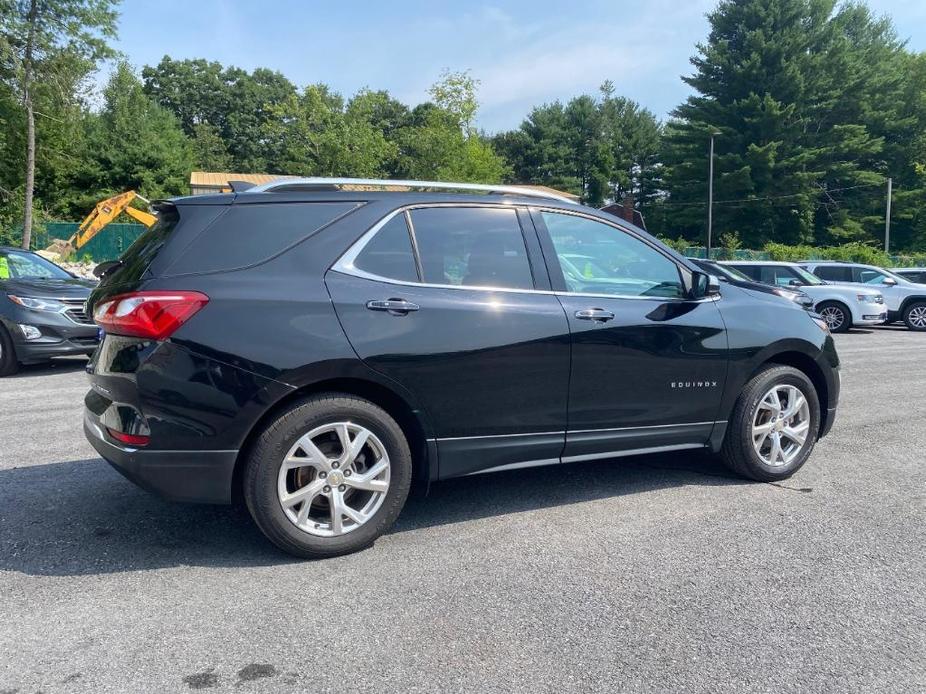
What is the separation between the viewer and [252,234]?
11.6 feet

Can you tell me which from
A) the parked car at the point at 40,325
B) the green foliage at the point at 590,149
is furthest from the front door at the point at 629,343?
the green foliage at the point at 590,149

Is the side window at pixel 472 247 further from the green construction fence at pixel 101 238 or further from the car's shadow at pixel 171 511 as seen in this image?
the green construction fence at pixel 101 238

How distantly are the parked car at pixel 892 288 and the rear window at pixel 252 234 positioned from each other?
1754 cm

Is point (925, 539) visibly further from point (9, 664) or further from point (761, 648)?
point (9, 664)

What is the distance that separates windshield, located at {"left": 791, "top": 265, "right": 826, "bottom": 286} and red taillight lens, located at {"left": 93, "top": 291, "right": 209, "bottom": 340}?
691 inches

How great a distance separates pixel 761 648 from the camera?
279cm

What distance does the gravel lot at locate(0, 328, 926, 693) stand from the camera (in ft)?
8.61

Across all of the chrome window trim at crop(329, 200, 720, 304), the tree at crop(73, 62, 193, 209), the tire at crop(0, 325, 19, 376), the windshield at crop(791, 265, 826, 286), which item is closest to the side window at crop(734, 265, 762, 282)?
the windshield at crop(791, 265, 826, 286)

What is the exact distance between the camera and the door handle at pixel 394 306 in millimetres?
3579

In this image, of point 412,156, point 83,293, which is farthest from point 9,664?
point 412,156

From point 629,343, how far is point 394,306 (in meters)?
1.40

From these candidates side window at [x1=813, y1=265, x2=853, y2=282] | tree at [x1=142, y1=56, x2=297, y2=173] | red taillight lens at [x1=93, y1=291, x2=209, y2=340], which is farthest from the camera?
tree at [x1=142, y1=56, x2=297, y2=173]

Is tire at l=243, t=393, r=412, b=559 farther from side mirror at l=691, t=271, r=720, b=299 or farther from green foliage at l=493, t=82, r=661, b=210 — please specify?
green foliage at l=493, t=82, r=661, b=210

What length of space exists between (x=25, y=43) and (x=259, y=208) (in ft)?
89.1
